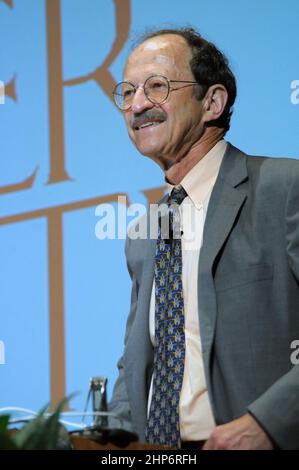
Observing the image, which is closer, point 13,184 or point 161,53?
point 161,53

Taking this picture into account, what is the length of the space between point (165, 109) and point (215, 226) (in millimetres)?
377

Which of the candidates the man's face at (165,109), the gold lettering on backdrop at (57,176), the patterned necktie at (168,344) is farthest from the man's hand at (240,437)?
the gold lettering on backdrop at (57,176)

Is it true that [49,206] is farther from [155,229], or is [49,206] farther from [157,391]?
[157,391]

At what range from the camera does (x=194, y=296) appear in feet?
6.43

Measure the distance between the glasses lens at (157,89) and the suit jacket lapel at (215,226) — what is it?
0.77 ft

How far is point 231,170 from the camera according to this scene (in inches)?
81.7

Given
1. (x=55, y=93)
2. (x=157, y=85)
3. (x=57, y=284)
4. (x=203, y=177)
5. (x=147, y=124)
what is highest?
(x=55, y=93)

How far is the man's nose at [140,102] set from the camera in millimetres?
2145

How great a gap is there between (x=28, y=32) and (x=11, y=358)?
3.78ft

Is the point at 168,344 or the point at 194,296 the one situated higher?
the point at 194,296

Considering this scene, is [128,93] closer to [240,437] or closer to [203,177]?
[203,177]

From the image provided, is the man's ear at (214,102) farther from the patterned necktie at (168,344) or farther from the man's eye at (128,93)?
the patterned necktie at (168,344)

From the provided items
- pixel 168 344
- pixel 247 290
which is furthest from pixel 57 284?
pixel 247 290

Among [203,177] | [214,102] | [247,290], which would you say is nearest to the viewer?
[247,290]
